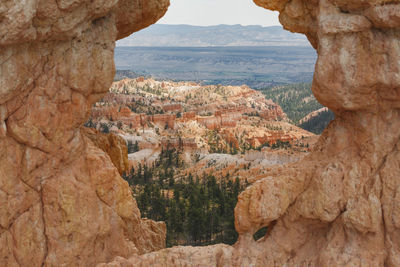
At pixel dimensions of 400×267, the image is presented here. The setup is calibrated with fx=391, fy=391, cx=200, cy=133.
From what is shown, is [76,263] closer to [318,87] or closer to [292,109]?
[318,87]

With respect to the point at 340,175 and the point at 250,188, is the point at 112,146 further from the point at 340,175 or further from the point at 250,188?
the point at 340,175

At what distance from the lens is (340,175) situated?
9.45 metres

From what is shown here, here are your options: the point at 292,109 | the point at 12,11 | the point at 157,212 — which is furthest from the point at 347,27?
the point at 292,109

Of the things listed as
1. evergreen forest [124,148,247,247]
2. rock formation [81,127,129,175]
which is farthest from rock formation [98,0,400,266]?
evergreen forest [124,148,247,247]

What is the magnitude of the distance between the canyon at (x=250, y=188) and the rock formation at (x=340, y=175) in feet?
0.08

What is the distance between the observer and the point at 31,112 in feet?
29.2

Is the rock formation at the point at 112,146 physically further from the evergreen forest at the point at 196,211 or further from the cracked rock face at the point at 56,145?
the evergreen forest at the point at 196,211

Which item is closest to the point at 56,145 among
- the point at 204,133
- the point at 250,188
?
the point at 250,188

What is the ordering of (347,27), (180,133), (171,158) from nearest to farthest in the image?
(347,27) → (171,158) → (180,133)

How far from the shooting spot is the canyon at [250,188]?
8523 millimetres

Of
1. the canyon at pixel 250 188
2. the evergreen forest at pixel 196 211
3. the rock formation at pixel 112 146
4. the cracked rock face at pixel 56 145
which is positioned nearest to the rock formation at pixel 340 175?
the canyon at pixel 250 188

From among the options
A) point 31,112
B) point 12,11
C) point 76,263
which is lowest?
point 76,263

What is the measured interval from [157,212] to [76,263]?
15.2 m

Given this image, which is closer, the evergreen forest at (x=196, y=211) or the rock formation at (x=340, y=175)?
the rock formation at (x=340, y=175)
